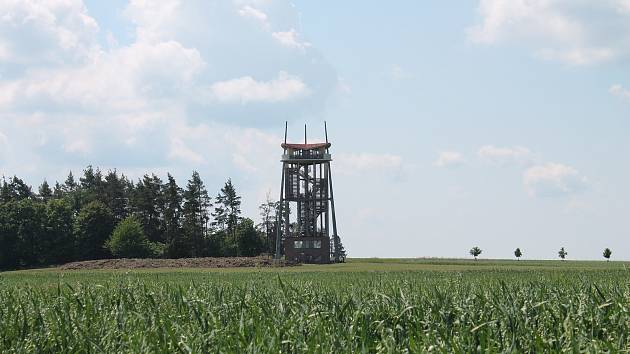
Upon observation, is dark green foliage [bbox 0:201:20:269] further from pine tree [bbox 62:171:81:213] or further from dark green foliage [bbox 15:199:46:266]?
pine tree [bbox 62:171:81:213]

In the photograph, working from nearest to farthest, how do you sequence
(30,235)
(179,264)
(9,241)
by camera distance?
(179,264) < (9,241) < (30,235)

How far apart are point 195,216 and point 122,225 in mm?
29909

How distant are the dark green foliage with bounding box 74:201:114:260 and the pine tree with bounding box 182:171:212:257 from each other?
13.4 metres

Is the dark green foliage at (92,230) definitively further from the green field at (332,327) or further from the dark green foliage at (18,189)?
the green field at (332,327)

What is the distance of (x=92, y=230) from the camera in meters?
121

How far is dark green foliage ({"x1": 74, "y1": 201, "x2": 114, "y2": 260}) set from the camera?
389 feet

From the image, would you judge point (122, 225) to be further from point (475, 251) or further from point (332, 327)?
point (332, 327)

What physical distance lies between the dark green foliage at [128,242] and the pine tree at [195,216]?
13589 millimetres

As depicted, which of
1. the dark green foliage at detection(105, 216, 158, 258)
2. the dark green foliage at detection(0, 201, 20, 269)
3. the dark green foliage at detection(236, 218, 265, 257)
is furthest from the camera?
the dark green foliage at detection(236, 218, 265, 257)

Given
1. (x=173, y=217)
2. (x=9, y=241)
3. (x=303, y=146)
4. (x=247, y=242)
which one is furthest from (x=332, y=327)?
(x=173, y=217)

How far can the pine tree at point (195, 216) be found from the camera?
13075 centimetres

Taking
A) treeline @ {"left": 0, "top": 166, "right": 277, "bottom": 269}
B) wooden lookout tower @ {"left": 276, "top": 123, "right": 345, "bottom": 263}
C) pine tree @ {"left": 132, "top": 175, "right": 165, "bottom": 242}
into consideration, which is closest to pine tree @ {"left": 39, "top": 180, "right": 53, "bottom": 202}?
treeline @ {"left": 0, "top": 166, "right": 277, "bottom": 269}

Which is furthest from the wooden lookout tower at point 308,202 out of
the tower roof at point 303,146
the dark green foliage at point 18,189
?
the dark green foliage at point 18,189

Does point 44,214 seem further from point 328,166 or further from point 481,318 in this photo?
point 481,318
